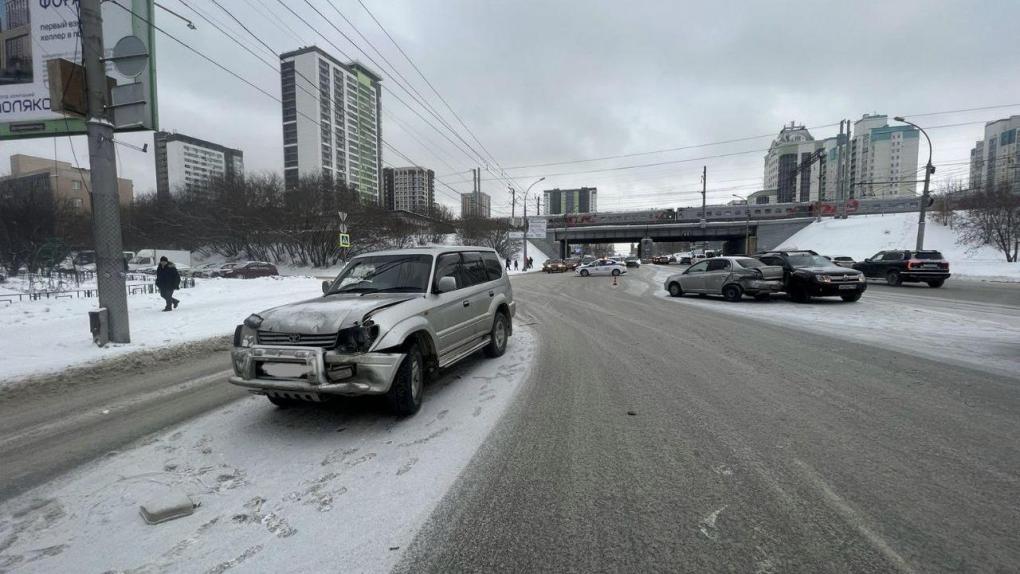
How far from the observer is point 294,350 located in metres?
4.08

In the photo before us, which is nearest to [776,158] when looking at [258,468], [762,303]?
[762,303]

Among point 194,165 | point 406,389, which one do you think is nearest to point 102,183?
point 406,389

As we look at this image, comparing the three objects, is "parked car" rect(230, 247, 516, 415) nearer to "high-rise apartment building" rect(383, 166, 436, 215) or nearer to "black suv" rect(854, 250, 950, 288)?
"black suv" rect(854, 250, 950, 288)

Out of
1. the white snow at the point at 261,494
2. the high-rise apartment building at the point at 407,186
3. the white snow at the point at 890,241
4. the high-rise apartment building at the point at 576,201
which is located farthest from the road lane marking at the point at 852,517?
the high-rise apartment building at the point at 576,201

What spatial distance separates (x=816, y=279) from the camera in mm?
13773

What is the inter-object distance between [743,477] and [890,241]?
2287 inches

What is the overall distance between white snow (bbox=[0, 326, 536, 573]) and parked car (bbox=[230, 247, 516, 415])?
0.41 meters

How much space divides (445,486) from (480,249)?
4736 millimetres

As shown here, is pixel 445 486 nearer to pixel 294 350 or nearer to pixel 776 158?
pixel 294 350

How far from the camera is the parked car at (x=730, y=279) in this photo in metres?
14.5

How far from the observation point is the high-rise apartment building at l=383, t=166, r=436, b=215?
35875 millimetres

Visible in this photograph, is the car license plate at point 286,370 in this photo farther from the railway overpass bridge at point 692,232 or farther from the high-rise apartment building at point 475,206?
the railway overpass bridge at point 692,232

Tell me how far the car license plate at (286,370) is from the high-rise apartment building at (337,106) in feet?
45.5

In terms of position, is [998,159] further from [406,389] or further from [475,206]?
[406,389]
